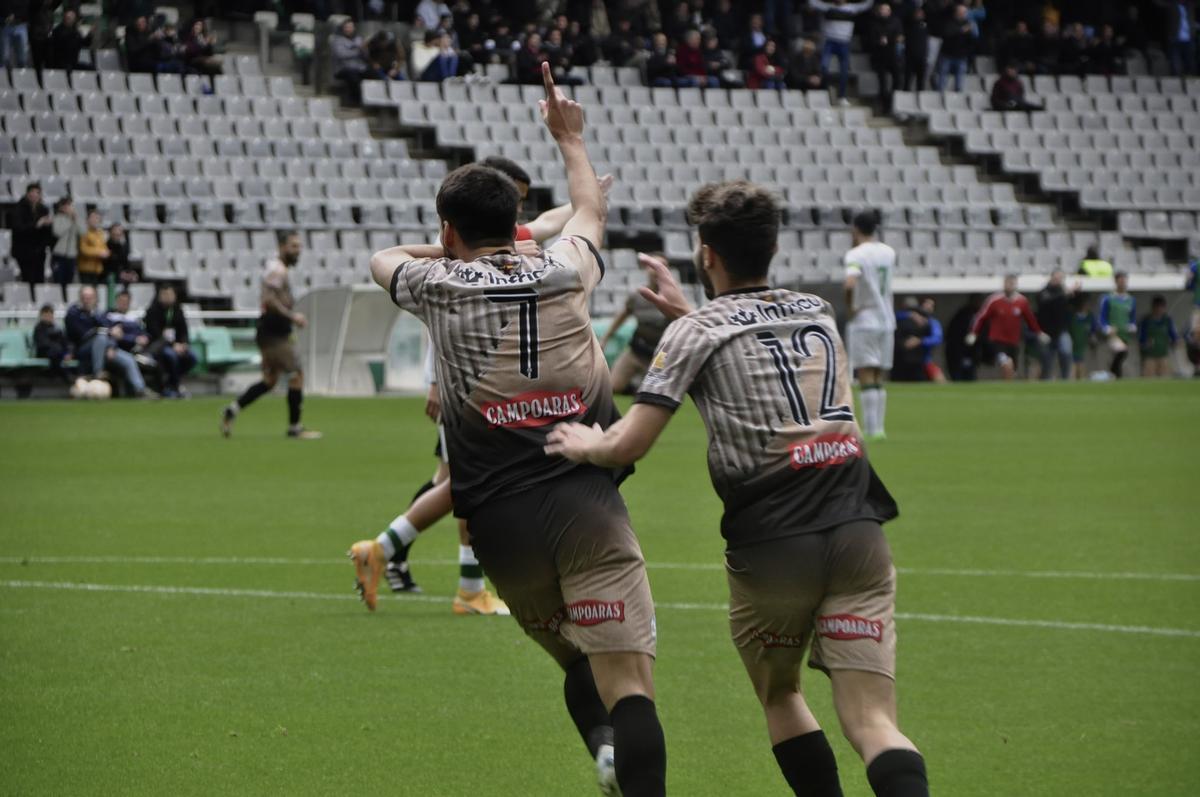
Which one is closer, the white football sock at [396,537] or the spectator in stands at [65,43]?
the white football sock at [396,537]

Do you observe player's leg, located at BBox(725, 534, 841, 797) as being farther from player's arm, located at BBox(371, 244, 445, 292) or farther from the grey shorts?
player's arm, located at BBox(371, 244, 445, 292)

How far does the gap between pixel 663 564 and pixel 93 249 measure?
19020 mm

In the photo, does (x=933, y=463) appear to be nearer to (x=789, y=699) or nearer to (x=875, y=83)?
(x=789, y=699)

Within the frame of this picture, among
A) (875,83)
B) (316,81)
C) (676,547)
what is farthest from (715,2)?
(676,547)

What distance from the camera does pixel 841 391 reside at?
15.3 ft

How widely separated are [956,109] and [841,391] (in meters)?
37.5

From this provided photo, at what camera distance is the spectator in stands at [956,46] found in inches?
1609

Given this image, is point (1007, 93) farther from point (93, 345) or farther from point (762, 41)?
point (93, 345)

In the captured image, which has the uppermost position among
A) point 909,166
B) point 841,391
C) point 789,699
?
point 841,391

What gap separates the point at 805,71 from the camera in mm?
40000

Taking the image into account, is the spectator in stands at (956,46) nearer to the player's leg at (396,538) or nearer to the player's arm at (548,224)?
the player's leg at (396,538)

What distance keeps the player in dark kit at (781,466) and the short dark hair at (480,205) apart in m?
0.61

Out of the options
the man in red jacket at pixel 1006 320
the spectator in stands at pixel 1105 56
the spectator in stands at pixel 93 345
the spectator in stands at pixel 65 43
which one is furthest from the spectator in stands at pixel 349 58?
the spectator in stands at pixel 1105 56

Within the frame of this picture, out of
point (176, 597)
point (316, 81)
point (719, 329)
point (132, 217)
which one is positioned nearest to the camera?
point (719, 329)
